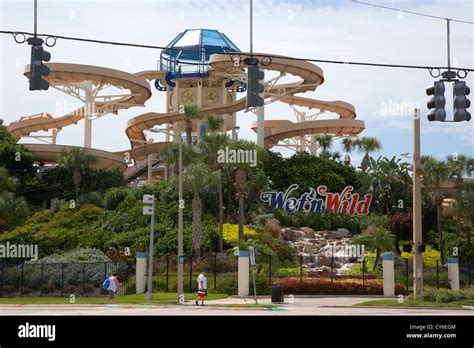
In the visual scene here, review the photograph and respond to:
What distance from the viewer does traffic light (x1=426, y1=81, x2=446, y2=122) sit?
75.4 feet

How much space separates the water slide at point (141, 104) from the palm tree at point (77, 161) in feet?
6.43

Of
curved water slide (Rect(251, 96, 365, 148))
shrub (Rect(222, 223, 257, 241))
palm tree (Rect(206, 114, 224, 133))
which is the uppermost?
curved water slide (Rect(251, 96, 365, 148))

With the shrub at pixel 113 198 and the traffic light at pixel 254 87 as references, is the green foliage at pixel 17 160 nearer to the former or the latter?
the shrub at pixel 113 198

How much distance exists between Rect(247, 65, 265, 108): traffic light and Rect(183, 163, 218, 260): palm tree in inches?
1109

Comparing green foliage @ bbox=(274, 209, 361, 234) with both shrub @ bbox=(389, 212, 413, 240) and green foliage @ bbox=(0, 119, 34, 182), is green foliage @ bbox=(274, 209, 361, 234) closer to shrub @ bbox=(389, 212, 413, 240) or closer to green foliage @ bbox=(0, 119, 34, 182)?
shrub @ bbox=(389, 212, 413, 240)

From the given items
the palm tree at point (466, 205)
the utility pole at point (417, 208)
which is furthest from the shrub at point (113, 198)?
the utility pole at point (417, 208)

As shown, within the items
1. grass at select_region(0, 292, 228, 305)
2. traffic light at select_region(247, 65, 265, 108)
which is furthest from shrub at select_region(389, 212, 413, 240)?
traffic light at select_region(247, 65, 265, 108)

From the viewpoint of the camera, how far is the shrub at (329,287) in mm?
44656
